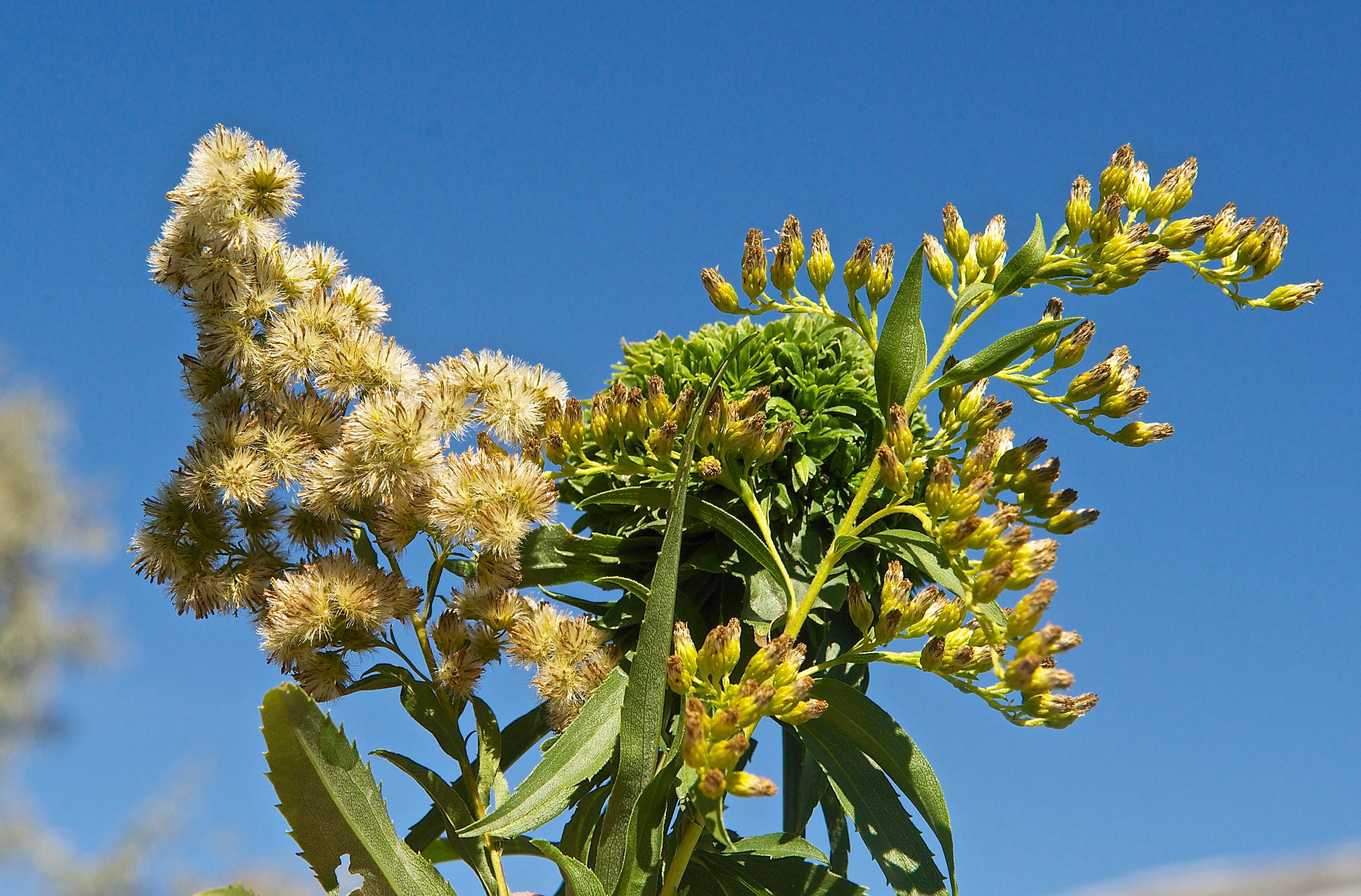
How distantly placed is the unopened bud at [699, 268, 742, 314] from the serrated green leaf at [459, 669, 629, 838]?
0.48m

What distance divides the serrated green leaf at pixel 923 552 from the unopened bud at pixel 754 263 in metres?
0.35

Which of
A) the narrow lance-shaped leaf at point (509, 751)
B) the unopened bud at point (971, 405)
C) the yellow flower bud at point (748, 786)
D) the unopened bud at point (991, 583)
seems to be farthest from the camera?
the narrow lance-shaped leaf at point (509, 751)

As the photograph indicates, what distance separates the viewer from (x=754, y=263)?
50.8 inches

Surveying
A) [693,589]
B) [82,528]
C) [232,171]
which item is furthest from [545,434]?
[82,528]

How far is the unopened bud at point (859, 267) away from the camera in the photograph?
4.16ft

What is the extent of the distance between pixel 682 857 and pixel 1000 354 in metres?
0.66

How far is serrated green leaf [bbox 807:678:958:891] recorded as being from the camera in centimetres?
112

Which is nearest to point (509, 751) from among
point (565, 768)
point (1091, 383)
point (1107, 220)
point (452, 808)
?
point (452, 808)

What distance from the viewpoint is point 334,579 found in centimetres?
115

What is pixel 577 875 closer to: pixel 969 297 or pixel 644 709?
pixel 644 709

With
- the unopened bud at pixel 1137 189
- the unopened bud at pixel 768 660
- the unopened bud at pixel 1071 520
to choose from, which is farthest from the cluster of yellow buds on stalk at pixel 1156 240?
the unopened bud at pixel 768 660

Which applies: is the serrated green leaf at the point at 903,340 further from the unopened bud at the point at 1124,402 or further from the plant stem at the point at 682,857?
the plant stem at the point at 682,857

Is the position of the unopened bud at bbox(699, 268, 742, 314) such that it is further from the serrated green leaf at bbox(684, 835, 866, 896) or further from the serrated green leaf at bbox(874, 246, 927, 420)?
the serrated green leaf at bbox(684, 835, 866, 896)

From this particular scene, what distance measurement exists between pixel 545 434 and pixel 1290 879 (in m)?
1.17
